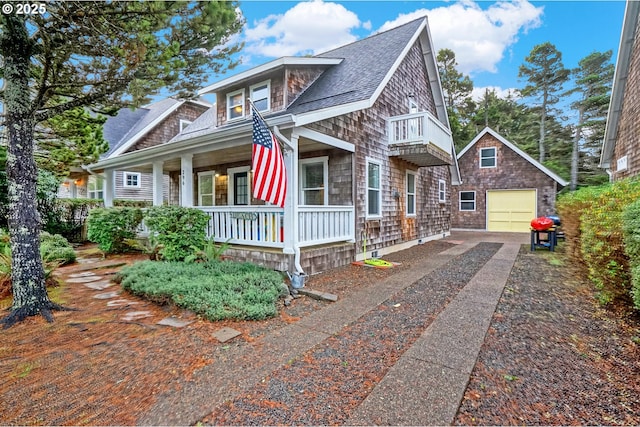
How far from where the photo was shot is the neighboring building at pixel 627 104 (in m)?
7.24

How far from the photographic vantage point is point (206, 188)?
11.4 m

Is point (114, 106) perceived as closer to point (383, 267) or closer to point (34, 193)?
point (34, 193)

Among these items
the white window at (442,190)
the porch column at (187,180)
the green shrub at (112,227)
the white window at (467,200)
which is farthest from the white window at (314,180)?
the white window at (467,200)

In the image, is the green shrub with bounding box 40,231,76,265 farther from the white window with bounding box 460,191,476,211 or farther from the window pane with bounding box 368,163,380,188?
the white window with bounding box 460,191,476,211

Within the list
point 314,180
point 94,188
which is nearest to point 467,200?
point 314,180

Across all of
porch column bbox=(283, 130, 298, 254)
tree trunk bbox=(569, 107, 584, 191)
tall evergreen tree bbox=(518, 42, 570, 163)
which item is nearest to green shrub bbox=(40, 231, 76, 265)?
porch column bbox=(283, 130, 298, 254)

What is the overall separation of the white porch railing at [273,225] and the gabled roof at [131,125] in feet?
34.2

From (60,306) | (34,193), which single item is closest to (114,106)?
(34,193)

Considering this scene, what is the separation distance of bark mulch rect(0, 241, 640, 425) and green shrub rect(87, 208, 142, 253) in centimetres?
423

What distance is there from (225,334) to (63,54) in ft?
14.1

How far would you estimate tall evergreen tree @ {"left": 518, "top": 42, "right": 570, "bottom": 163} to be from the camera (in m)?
24.2

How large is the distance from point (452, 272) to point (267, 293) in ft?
13.7

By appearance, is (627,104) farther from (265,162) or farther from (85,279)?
(85,279)

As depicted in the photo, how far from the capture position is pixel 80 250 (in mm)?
9289
